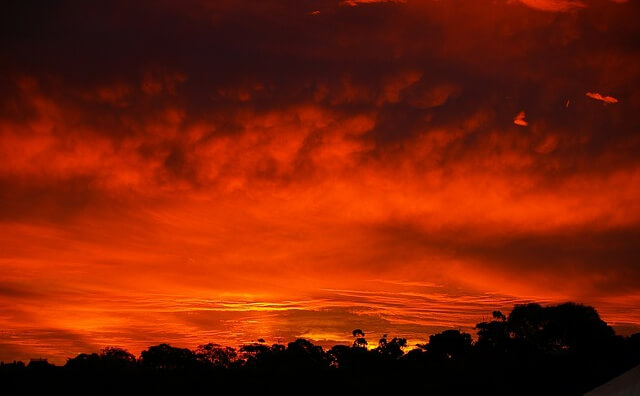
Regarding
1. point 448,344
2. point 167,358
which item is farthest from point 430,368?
point 167,358

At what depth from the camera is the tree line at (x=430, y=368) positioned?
45.6m

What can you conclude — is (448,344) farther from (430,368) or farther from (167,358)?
(167,358)

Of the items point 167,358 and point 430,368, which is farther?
point 167,358

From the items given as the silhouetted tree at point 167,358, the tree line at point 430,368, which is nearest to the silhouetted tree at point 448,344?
the tree line at point 430,368

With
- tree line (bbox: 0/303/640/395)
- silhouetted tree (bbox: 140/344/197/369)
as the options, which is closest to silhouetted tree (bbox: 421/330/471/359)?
tree line (bbox: 0/303/640/395)

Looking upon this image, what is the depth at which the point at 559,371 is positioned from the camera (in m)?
46.0

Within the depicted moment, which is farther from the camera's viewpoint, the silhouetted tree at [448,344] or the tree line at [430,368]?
the silhouetted tree at [448,344]

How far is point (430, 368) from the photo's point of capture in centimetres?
5434

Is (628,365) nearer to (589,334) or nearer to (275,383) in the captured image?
(589,334)

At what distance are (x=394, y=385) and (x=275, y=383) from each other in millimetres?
8777

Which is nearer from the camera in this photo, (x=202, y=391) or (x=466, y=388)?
(x=466, y=388)

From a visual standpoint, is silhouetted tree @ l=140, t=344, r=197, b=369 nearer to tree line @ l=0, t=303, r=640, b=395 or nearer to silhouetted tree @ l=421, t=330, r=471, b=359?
tree line @ l=0, t=303, r=640, b=395

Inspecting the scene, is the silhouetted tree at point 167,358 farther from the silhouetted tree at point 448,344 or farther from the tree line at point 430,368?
the silhouetted tree at point 448,344

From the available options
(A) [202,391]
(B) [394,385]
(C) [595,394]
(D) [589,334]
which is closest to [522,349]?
(D) [589,334]
